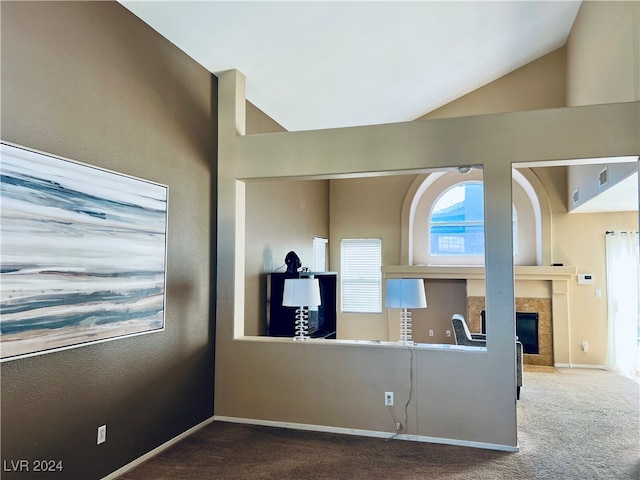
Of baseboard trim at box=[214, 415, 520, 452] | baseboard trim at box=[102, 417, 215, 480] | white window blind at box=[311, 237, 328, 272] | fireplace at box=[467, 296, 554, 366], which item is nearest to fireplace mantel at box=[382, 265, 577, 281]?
fireplace at box=[467, 296, 554, 366]

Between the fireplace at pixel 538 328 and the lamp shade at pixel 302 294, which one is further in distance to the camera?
the fireplace at pixel 538 328

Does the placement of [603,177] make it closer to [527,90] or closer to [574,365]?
[527,90]

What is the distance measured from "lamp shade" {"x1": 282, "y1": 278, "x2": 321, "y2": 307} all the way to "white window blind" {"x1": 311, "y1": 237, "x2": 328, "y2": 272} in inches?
115

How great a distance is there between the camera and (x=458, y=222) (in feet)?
25.6

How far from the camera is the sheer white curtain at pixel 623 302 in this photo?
6.47 metres

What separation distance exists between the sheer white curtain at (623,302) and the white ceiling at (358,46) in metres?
0.87

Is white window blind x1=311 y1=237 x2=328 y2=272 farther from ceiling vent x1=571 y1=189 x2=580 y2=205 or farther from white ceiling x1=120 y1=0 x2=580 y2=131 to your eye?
ceiling vent x1=571 y1=189 x2=580 y2=205

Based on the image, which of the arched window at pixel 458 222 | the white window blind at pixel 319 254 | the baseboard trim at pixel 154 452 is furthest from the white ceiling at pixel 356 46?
the baseboard trim at pixel 154 452

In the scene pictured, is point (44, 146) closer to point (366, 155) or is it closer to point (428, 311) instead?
point (366, 155)

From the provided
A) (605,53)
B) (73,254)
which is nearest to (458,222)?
(605,53)

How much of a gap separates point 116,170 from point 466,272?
225 inches

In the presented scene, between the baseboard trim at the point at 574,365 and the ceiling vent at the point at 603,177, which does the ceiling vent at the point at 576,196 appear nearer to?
the ceiling vent at the point at 603,177

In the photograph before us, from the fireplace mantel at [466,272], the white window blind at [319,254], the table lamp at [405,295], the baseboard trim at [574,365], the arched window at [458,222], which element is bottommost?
the baseboard trim at [574,365]

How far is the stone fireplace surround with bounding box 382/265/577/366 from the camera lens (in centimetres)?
693
